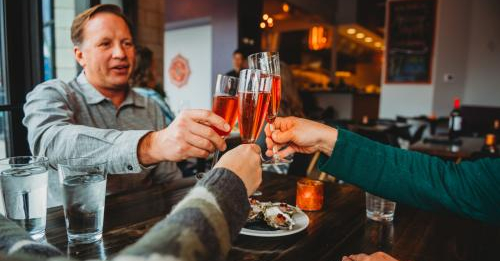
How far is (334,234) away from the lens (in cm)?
94

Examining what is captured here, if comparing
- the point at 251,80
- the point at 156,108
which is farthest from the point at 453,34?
the point at 251,80

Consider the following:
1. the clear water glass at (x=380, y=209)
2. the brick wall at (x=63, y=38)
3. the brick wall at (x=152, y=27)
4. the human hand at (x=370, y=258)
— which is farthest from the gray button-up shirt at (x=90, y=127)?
the brick wall at (x=152, y=27)

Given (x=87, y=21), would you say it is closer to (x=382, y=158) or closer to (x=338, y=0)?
(x=382, y=158)

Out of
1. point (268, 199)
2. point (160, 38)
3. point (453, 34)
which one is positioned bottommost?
point (268, 199)

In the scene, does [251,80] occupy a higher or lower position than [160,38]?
lower

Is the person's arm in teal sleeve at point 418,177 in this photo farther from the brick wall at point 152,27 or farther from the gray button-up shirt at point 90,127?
the brick wall at point 152,27

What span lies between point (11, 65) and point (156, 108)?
29.2 inches

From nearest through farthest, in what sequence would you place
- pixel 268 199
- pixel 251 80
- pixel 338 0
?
pixel 251 80
pixel 268 199
pixel 338 0

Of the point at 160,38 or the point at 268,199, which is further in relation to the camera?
the point at 160,38

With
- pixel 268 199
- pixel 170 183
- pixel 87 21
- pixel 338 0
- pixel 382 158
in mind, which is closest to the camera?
pixel 382 158

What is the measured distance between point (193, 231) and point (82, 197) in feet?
1.72

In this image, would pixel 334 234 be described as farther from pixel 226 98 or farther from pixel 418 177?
pixel 226 98

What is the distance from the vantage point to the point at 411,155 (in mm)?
1047

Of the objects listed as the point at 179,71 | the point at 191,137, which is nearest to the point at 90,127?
the point at 191,137
